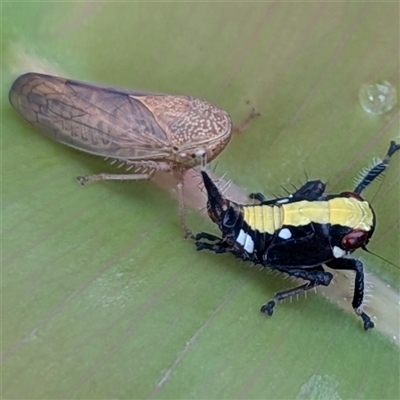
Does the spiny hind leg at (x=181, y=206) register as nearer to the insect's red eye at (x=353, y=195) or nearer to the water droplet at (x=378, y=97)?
the insect's red eye at (x=353, y=195)

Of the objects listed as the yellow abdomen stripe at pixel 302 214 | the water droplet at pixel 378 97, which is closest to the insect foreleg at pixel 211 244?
the yellow abdomen stripe at pixel 302 214

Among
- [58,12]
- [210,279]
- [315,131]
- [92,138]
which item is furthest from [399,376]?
[58,12]

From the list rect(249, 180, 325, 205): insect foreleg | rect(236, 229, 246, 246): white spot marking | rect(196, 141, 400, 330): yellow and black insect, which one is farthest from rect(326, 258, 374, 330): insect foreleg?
rect(236, 229, 246, 246): white spot marking

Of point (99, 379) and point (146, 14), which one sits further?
point (146, 14)

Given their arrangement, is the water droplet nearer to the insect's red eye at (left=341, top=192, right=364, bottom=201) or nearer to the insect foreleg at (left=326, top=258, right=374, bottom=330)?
the insect's red eye at (left=341, top=192, right=364, bottom=201)

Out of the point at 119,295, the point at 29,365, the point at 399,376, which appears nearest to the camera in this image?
the point at 29,365

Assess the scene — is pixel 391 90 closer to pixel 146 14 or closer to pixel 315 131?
pixel 315 131
